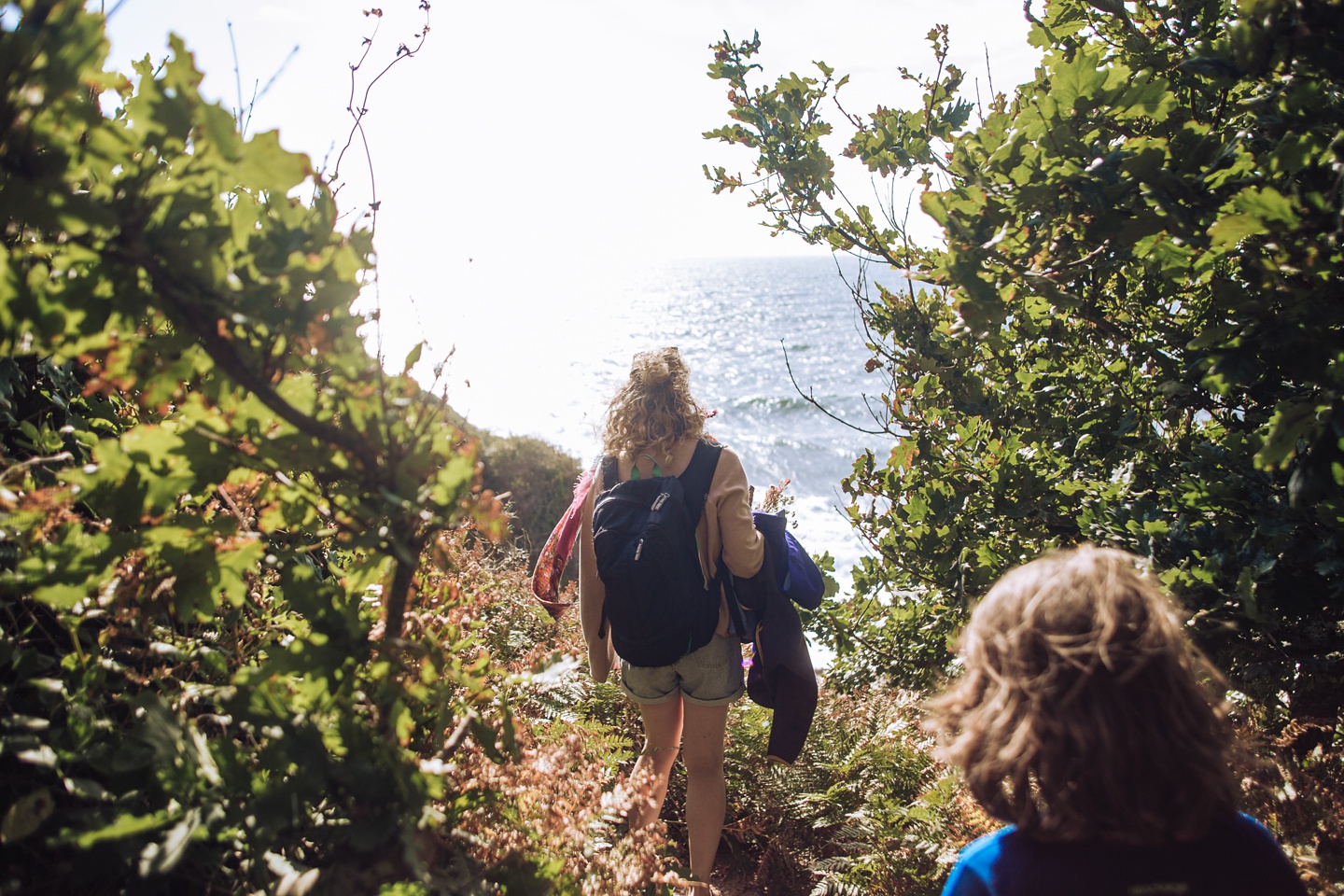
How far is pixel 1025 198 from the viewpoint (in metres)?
1.76

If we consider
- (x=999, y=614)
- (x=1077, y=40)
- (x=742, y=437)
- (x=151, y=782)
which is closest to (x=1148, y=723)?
(x=999, y=614)

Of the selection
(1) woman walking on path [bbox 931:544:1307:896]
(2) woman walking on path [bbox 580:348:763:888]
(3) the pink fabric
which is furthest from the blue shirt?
(3) the pink fabric

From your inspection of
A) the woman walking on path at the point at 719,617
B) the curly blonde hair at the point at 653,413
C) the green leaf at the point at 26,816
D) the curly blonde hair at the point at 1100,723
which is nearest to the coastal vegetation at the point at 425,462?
the green leaf at the point at 26,816

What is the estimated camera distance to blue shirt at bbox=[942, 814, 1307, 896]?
46.3 inches

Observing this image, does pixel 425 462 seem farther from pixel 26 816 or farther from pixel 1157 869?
pixel 1157 869

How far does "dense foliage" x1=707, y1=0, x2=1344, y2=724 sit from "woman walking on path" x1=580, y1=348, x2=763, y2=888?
60cm

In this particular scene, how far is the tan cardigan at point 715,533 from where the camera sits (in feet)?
9.98

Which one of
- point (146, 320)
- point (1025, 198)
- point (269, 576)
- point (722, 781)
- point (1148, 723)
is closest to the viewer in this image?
point (1148, 723)

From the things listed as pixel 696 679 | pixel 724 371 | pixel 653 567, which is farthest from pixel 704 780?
pixel 724 371

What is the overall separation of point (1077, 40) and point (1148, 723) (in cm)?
262

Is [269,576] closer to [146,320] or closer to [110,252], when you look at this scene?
[146,320]

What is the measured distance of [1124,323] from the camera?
2.54 m

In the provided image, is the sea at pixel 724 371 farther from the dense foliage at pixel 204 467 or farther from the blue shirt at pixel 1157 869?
the blue shirt at pixel 1157 869

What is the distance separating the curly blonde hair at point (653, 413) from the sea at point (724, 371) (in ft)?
0.76
